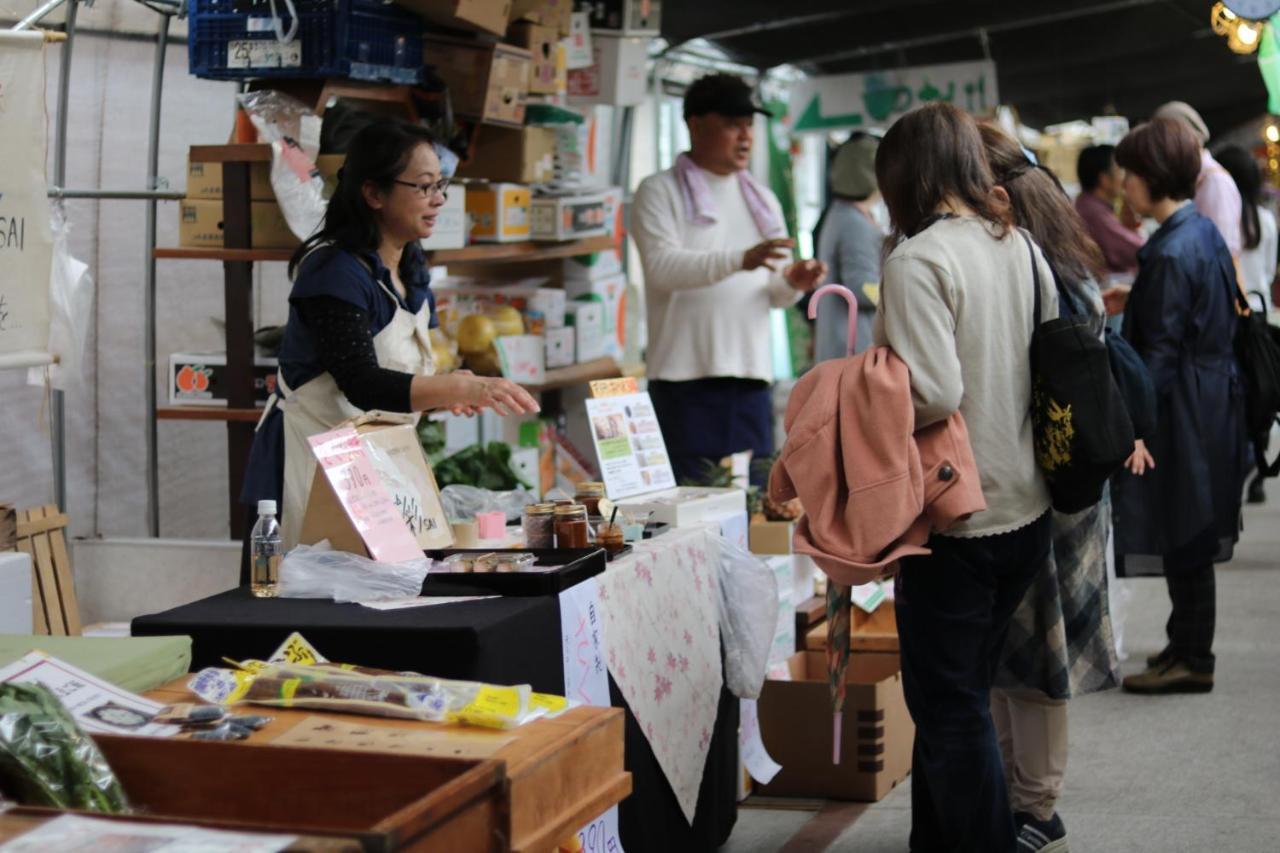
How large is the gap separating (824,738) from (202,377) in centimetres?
237

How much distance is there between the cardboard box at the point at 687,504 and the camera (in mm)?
4250

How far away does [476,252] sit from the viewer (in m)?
6.42

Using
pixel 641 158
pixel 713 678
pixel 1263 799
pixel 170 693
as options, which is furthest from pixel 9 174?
pixel 641 158

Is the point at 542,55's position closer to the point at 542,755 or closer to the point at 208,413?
the point at 208,413

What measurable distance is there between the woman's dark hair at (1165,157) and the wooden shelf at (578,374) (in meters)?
2.24

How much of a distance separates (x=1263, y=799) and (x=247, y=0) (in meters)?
3.71

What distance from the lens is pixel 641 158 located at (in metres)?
12.0

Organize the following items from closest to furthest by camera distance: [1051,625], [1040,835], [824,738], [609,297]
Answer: [1051,625] < [1040,835] < [824,738] < [609,297]

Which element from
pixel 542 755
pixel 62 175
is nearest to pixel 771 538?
pixel 542 755

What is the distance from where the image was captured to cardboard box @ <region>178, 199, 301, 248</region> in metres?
5.43

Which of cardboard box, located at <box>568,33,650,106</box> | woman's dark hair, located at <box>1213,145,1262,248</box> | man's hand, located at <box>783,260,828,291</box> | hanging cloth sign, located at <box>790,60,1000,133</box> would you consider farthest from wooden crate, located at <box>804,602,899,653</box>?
hanging cloth sign, located at <box>790,60,1000,133</box>

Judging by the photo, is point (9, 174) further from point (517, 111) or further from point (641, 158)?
point (641, 158)

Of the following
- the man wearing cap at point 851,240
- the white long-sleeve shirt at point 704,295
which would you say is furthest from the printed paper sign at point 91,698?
the man wearing cap at point 851,240

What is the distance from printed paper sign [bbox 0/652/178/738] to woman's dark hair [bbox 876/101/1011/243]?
1.87 m
